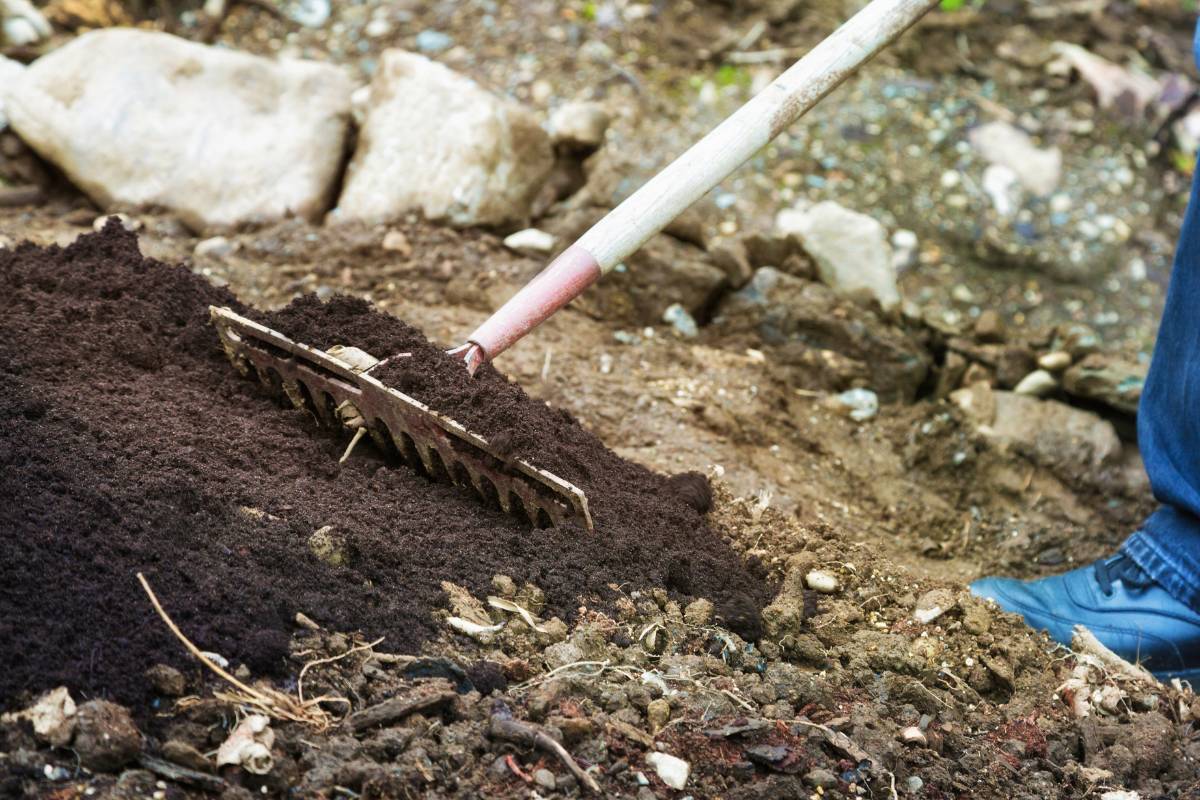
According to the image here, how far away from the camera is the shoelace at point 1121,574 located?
8.53 feet

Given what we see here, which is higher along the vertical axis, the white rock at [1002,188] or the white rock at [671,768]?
the white rock at [671,768]

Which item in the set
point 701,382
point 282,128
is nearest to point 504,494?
point 701,382

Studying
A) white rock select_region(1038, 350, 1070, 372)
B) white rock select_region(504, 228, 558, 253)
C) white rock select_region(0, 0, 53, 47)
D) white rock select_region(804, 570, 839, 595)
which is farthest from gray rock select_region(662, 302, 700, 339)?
white rock select_region(0, 0, 53, 47)

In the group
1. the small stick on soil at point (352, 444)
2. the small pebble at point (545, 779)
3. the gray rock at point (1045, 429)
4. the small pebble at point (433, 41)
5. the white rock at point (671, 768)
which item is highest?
the small pebble at point (433, 41)

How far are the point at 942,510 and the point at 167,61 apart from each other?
281 centimetres

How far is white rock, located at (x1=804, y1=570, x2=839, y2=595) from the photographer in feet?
7.71

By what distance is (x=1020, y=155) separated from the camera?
4309 mm

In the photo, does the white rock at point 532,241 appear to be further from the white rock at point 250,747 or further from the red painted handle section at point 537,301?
the white rock at point 250,747

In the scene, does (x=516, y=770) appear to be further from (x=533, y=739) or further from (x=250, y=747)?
(x=250, y=747)

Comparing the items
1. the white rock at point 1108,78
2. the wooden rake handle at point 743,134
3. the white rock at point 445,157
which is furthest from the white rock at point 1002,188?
the wooden rake handle at point 743,134

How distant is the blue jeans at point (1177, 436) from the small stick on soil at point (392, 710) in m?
1.69

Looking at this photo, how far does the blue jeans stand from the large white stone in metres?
2.50

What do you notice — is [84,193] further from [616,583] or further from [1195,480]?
[1195,480]

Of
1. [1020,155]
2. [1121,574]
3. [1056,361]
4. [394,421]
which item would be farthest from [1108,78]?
[394,421]
